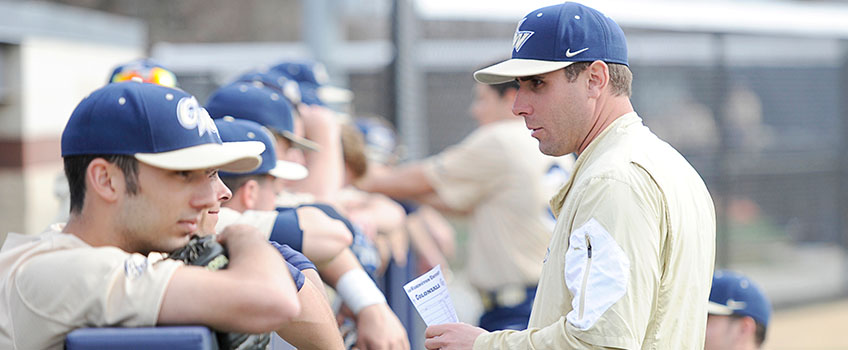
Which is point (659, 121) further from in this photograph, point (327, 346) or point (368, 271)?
point (327, 346)

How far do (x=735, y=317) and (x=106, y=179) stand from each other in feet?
8.33

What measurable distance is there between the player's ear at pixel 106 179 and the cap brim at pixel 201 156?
6cm

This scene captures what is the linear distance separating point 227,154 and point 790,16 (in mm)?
9142

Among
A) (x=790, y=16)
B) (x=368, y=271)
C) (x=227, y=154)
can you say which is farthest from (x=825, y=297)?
(x=227, y=154)

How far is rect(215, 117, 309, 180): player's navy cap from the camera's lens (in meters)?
2.94

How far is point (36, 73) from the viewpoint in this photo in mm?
8906

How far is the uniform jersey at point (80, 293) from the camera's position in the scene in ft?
5.93

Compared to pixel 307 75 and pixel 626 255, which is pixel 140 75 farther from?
pixel 626 255

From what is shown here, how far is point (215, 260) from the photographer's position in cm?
200

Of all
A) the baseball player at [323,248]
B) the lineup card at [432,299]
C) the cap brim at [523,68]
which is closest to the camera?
the cap brim at [523,68]

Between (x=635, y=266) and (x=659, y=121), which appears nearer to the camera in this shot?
(x=635, y=266)

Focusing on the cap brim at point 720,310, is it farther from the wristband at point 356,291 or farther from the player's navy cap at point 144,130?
the player's navy cap at point 144,130

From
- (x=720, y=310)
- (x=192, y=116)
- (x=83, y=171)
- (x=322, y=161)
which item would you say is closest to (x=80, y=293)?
(x=83, y=171)

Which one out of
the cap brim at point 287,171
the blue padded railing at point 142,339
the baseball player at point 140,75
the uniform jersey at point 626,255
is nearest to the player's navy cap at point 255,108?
the cap brim at point 287,171
